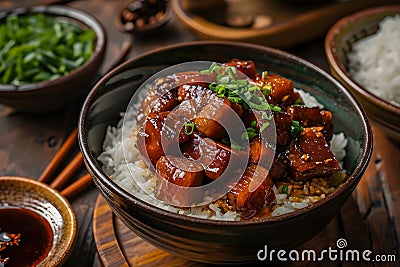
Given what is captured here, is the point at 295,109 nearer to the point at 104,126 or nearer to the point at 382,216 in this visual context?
the point at 382,216

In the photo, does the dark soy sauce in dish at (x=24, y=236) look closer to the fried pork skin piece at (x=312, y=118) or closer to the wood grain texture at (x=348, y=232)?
the wood grain texture at (x=348, y=232)

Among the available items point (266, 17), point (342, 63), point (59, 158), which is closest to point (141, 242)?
point (59, 158)

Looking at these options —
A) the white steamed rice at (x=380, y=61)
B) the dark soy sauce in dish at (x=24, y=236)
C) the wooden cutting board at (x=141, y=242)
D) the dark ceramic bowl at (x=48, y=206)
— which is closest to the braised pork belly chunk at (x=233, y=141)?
the wooden cutting board at (x=141, y=242)

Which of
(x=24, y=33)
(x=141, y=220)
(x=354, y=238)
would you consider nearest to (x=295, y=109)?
(x=354, y=238)

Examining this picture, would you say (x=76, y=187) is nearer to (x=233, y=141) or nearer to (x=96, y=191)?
(x=96, y=191)

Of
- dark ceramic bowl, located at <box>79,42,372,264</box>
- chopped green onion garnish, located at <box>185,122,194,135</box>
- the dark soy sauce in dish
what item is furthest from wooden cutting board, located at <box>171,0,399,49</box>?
the dark soy sauce in dish
